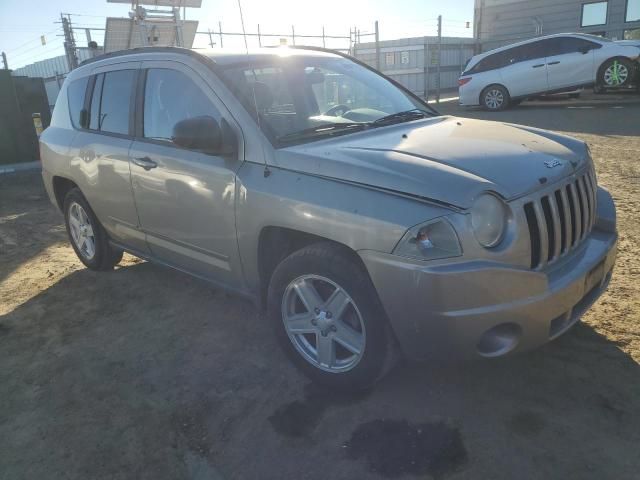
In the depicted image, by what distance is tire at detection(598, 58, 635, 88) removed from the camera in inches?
491

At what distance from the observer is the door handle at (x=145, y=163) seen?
11.4 feet

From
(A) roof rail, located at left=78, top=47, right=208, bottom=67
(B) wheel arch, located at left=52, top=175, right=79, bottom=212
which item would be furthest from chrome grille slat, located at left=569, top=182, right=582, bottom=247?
(B) wheel arch, located at left=52, top=175, right=79, bottom=212

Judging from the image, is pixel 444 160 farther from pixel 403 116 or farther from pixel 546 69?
pixel 546 69

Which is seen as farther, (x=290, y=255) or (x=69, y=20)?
(x=69, y=20)

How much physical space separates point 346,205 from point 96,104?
282cm

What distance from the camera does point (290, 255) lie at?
9.05ft

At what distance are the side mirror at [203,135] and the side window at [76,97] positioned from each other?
2.04 meters

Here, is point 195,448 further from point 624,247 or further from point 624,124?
point 624,124

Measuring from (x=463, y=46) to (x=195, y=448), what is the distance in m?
26.7

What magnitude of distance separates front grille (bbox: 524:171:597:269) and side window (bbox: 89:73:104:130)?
3404mm

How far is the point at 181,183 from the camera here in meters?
3.26


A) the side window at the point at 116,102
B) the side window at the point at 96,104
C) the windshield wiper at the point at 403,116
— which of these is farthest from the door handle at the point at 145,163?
the windshield wiper at the point at 403,116

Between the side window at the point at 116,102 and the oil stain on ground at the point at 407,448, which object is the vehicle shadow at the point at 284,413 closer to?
the oil stain on ground at the point at 407,448

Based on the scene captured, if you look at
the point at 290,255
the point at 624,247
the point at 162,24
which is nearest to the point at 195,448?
the point at 290,255
